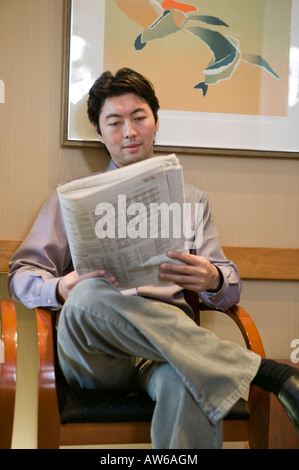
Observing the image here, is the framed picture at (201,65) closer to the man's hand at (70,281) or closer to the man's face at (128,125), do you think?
the man's face at (128,125)

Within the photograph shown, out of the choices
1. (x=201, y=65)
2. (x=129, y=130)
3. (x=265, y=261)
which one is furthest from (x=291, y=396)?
(x=201, y=65)

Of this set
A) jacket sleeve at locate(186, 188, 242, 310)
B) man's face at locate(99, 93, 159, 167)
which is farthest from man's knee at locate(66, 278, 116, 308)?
man's face at locate(99, 93, 159, 167)

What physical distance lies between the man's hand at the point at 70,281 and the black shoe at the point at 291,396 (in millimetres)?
471

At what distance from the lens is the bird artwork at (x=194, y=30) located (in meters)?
1.83

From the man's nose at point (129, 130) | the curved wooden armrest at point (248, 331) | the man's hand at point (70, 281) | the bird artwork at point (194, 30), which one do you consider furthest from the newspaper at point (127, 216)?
the bird artwork at point (194, 30)

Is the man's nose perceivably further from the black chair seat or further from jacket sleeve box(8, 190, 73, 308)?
the black chair seat

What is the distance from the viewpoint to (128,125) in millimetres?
1677

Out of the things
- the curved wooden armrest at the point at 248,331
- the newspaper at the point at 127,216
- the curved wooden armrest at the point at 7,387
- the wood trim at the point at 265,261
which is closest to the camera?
the newspaper at the point at 127,216

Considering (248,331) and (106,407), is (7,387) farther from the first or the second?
(248,331)

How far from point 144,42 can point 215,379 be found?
1237 millimetres

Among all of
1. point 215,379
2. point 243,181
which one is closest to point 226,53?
point 243,181

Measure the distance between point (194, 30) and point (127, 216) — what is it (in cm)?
101

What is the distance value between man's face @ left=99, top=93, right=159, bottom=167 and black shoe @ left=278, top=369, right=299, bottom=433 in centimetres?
87

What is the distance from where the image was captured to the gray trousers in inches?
45.3
